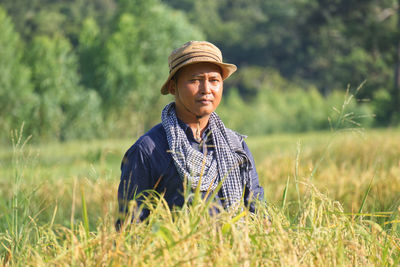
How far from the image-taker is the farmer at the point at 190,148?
91.1 inches

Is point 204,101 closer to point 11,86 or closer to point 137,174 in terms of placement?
point 137,174

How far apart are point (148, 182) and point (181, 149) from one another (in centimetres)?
20

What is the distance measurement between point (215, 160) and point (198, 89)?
12.2 inches

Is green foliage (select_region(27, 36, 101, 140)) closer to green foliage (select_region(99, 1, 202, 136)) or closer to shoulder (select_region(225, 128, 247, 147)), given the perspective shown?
green foliage (select_region(99, 1, 202, 136))

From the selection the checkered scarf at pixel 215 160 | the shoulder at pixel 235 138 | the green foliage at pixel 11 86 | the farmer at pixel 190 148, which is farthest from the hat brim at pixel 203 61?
the green foliage at pixel 11 86

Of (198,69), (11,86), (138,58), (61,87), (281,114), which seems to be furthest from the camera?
(281,114)

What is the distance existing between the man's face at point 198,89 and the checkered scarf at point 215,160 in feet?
0.28

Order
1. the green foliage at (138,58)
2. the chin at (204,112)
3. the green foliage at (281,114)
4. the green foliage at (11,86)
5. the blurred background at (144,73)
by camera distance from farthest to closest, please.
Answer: the green foliage at (281,114), the green foliage at (138,58), the blurred background at (144,73), the green foliage at (11,86), the chin at (204,112)

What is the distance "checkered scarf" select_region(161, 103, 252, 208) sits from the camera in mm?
2283

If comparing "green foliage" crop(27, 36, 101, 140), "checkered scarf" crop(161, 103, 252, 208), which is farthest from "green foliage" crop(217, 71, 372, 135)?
"checkered scarf" crop(161, 103, 252, 208)

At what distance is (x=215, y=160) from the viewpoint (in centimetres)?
238

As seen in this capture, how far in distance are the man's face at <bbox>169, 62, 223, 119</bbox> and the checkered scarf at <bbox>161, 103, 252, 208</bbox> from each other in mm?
84

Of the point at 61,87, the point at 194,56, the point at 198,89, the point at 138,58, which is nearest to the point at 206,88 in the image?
the point at 198,89

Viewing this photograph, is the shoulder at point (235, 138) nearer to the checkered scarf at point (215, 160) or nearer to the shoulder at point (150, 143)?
the checkered scarf at point (215, 160)
